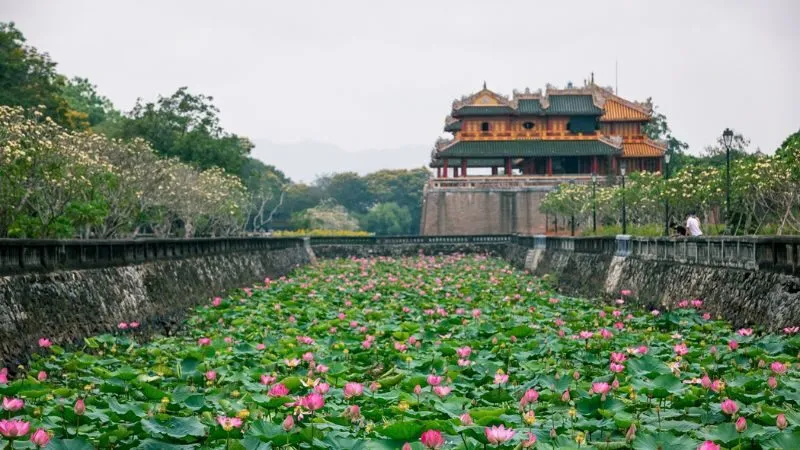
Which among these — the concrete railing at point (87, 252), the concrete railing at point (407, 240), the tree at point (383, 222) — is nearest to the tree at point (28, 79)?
the concrete railing at point (407, 240)

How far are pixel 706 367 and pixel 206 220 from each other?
139 ft

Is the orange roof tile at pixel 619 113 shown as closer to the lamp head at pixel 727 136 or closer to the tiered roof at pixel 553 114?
the tiered roof at pixel 553 114

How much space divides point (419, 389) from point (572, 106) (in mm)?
58865

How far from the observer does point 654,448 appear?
438 centimetres

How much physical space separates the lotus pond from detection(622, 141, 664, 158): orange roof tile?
167 ft

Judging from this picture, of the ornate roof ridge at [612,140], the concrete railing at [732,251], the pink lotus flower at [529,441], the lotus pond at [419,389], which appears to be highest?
the ornate roof ridge at [612,140]

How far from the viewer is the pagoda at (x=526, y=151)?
6012 cm

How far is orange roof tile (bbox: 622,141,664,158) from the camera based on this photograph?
201 ft

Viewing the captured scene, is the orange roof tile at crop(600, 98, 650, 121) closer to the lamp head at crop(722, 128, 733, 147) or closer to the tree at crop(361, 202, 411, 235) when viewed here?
the tree at crop(361, 202, 411, 235)

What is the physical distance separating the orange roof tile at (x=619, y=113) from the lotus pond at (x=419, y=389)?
2069 inches

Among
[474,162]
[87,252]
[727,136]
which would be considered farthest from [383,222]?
[87,252]

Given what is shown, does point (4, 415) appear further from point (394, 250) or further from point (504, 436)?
point (394, 250)

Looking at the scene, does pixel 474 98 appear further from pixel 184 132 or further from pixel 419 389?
pixel 419 389

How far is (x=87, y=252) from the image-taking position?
426 inches
